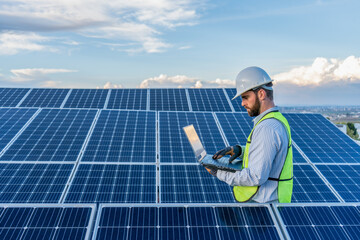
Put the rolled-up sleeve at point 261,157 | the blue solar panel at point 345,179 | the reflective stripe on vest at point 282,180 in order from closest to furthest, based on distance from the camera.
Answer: the rolled-up sleeve at point 261,157 → the reflective stripe on vest at point 282,180 → the blue solar panel at point 345,179

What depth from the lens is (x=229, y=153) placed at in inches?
202

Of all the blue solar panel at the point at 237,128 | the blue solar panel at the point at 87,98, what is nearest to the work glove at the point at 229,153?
the blue solar panel at the point at 237,128

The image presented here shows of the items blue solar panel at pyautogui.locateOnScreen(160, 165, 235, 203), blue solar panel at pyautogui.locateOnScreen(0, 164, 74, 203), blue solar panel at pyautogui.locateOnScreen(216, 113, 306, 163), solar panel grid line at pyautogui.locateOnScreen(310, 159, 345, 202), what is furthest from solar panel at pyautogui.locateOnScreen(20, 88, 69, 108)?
solar panel grid line at pyautogui.locateOnScreen(310, 159, 345, 202)

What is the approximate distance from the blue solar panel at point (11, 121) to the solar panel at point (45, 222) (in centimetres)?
869

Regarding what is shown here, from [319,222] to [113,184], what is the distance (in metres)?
7.33

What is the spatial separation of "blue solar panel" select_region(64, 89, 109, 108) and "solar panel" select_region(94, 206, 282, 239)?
18.6m

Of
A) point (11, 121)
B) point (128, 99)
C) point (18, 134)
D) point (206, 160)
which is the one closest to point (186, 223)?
point (206, 160)

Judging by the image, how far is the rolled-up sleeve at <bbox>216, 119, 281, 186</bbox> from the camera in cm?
397

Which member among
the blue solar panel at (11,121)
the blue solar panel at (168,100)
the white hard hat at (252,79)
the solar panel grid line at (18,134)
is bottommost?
the blue solar panel at (168,100)

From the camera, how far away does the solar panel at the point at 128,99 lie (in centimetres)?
2219

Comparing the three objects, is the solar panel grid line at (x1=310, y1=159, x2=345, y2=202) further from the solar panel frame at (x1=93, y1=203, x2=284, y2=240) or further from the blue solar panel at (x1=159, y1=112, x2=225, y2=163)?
the solar panel frame at (x1=93, y1=203, x2=284, y2=240)

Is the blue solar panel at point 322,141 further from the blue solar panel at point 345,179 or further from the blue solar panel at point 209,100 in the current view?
the blue solar panel at point 209,100

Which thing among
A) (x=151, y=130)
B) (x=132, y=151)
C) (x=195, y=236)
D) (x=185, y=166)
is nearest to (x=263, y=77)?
(x=195, y=236)

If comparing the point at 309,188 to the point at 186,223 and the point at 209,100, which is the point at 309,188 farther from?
the point at 209,100
